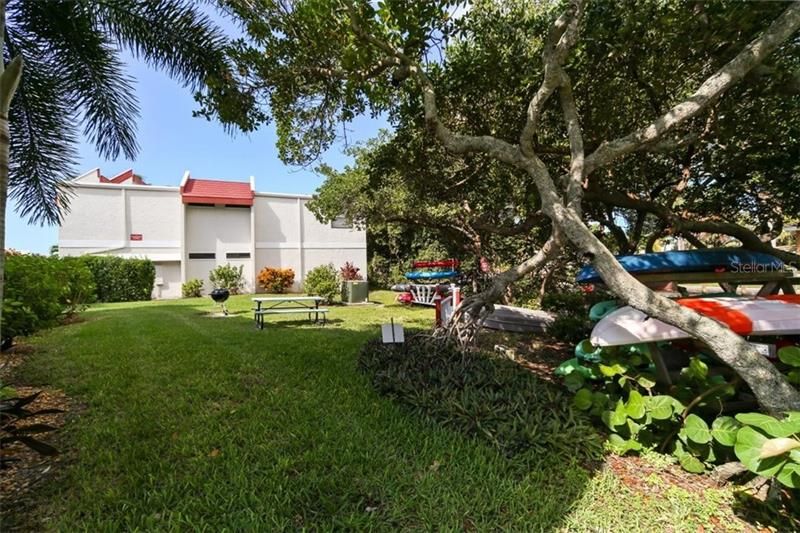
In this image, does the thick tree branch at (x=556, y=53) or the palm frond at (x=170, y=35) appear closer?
the thick tree branch at (x=556, y=53)

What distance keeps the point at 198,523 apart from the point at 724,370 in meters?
4.49

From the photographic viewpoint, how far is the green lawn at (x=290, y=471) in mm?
2262

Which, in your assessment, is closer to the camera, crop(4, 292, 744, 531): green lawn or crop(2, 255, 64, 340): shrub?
crop(4, 292, 744, 531): green lawn

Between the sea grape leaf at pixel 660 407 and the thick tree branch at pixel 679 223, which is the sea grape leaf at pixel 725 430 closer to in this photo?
the sea grape leaf at pixel 660 407

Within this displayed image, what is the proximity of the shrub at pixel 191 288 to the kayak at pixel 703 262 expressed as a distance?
1920 cm

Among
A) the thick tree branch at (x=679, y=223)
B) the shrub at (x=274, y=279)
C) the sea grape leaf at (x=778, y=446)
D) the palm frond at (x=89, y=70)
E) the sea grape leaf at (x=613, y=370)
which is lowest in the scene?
the sea grape leaf at (x=778, y=446)

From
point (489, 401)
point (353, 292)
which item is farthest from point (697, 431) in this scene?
point (353, 292)

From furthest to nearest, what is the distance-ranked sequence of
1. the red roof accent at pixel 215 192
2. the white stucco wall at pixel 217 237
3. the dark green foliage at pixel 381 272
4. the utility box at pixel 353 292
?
the dark green foliage at pixel 381 272, the white stucco wall at pixel 217 237, the red roof accent at pixel 215 192, the utility box at pixel 353 292

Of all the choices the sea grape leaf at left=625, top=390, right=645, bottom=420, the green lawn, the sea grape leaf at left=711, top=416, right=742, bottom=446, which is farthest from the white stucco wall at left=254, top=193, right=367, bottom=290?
the sea grape leaf at left=711, top=416, right=742, bottom=446

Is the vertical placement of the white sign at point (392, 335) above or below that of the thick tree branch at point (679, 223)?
below

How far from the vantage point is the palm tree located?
4.36 metres

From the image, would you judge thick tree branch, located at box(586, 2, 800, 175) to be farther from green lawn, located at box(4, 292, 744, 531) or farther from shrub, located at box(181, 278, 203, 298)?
shrub, located at box(181, 278, 203, 298)

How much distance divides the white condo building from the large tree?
586 inches

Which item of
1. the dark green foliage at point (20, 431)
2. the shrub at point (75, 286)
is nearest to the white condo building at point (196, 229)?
the shrub at point (75, 286)
